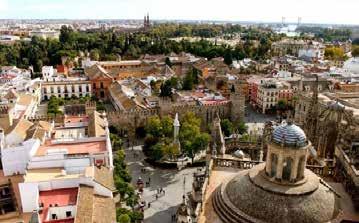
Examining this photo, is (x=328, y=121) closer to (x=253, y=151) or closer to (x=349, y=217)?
(x=253, y=151)

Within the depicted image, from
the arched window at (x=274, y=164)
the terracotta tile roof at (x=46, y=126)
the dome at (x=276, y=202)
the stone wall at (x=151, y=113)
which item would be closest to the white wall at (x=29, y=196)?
the terracotta tile roof at (x=46, y=126)

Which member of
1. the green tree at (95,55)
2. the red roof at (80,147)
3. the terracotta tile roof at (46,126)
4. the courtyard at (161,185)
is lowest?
the courtyard at (161,185)

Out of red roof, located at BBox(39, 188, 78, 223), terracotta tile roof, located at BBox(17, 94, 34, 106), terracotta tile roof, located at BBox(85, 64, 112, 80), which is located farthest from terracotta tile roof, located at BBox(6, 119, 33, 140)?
terracotta tile roof, located at BBox(85, 64, 112, 80)

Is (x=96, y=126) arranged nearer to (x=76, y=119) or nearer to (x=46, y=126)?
(x=46, y=126)

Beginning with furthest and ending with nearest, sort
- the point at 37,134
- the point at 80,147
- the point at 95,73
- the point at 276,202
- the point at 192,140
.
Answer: the point at 95,73, the point at 192,140, the point at 37,134, the point at 80,147, the point at 276,202

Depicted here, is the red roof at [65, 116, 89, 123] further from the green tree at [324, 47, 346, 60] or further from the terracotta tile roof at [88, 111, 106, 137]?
the green tree at [324, 47, 346, 60]

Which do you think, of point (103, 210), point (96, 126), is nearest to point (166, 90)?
point (96, 126)

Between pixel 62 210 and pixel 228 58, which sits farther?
pixel 228 58

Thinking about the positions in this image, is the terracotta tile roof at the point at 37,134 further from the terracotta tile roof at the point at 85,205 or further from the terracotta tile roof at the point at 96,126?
the terracotta tile roof at the point at 85,205
